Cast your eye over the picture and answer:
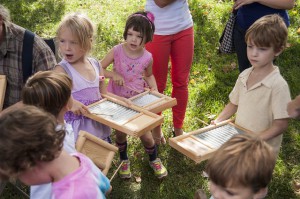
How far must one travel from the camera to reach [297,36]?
23.0 ft

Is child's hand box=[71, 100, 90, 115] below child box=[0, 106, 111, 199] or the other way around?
below

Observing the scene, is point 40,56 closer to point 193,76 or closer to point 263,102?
point 263,102

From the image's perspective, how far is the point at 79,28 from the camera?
373 centimetres

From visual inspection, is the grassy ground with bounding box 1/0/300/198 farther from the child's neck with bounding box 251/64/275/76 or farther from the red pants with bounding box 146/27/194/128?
the child's neck with bounding box 251/64/275/76

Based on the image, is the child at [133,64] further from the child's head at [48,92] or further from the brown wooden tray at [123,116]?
the child's head at [48,92]

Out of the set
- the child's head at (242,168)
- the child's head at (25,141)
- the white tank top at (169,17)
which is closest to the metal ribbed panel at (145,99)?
the white tank top at (169,17)

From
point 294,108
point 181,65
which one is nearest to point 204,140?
point 294,108

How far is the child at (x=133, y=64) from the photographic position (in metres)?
4.12

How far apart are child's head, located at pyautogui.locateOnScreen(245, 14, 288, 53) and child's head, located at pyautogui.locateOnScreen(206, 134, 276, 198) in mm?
1225

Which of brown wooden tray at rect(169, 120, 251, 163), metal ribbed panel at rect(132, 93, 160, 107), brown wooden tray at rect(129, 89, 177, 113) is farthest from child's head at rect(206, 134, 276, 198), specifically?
metal ribbed panel at rect(132, 93, 160, 107)

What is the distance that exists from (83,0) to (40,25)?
4.38 ft

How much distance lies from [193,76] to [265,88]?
301 cm

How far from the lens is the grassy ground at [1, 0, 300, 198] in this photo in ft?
14.6

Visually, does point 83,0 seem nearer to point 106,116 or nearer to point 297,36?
point 297,36
